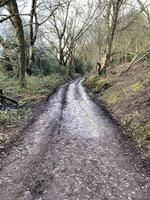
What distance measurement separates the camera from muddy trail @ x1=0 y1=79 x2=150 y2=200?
25.2ft

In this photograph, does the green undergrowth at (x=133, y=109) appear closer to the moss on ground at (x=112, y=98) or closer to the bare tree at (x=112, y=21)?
the moss on ground at (x=112, y=98)

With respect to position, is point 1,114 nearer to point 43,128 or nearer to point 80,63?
point 43,128

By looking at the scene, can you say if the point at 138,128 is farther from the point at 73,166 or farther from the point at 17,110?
the point at 17,110

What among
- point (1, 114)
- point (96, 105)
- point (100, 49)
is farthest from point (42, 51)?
point (1, 114)

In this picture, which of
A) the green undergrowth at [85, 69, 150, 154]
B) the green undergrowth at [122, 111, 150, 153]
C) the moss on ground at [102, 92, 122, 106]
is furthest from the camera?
the moss on ground at [102, 92, 122, 106]

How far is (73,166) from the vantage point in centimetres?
923

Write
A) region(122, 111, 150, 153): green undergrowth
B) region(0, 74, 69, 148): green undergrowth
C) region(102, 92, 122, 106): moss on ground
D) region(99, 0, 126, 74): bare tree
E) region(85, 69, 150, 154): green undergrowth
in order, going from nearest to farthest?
region(122, 111, 150, 153): green undergrowth
region(85, 69, 150, 154): green undergrowth
region(0, 74, 69, 148): green undergrowth
region(102, 92, 122, 106): moss on ground
region(99, 0, 126, 74): bare tree

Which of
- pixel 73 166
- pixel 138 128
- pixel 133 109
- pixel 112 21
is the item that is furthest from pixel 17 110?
pixel 112 21

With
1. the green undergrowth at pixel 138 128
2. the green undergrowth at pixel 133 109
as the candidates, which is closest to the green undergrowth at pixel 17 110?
the green undergrowth at pixel 133 109

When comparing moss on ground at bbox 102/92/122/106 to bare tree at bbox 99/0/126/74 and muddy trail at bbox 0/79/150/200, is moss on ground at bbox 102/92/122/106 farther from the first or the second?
bare tree at bbox 99/0/126/74

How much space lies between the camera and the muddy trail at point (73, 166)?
Answer: 7684 mm

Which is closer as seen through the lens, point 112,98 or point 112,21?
point 112,98

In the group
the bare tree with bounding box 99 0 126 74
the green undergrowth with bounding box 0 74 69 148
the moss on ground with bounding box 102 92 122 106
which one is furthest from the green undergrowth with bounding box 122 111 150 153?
the bare tree with bounding box 99 0 126 74

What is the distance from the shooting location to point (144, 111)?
47.1 feet
